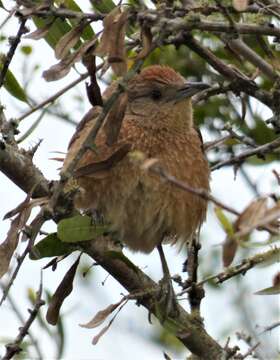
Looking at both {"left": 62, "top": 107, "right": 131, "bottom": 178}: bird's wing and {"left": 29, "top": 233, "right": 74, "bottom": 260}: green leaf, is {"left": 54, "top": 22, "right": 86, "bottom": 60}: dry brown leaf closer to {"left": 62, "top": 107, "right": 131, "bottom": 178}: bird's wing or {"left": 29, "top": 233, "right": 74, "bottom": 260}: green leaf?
{"left": 62, "top": 107, "right": 131, "bottom": 178}: bird's wing

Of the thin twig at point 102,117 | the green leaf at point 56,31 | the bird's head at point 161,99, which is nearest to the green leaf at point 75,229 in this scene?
the thin twig at point 102,117

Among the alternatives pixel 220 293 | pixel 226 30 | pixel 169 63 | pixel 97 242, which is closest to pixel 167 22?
pixel 226 30

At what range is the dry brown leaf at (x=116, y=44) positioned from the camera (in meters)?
3.00

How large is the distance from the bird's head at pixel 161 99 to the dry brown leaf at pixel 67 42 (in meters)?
1.58

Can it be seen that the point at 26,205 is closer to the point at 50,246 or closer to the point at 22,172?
the point at 22,172

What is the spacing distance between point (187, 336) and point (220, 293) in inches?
160

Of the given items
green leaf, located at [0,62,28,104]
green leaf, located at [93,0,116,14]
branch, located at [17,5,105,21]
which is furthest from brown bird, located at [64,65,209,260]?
branch, located at [17,5,105,21]

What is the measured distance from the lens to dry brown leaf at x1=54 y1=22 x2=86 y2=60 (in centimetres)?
339

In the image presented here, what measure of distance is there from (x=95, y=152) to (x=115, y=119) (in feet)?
0.62

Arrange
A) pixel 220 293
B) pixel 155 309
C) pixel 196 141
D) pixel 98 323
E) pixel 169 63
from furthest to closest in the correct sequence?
pixel 220 293 < pixel 169 63 < pixel 196 141 < pixel 155 309 < pixel 98 323

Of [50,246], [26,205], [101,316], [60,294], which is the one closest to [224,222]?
[26,205]

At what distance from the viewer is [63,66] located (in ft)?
10.8

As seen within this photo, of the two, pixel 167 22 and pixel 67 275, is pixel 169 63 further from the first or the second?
pixel 167 22

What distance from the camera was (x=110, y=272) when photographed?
398 centimetres
